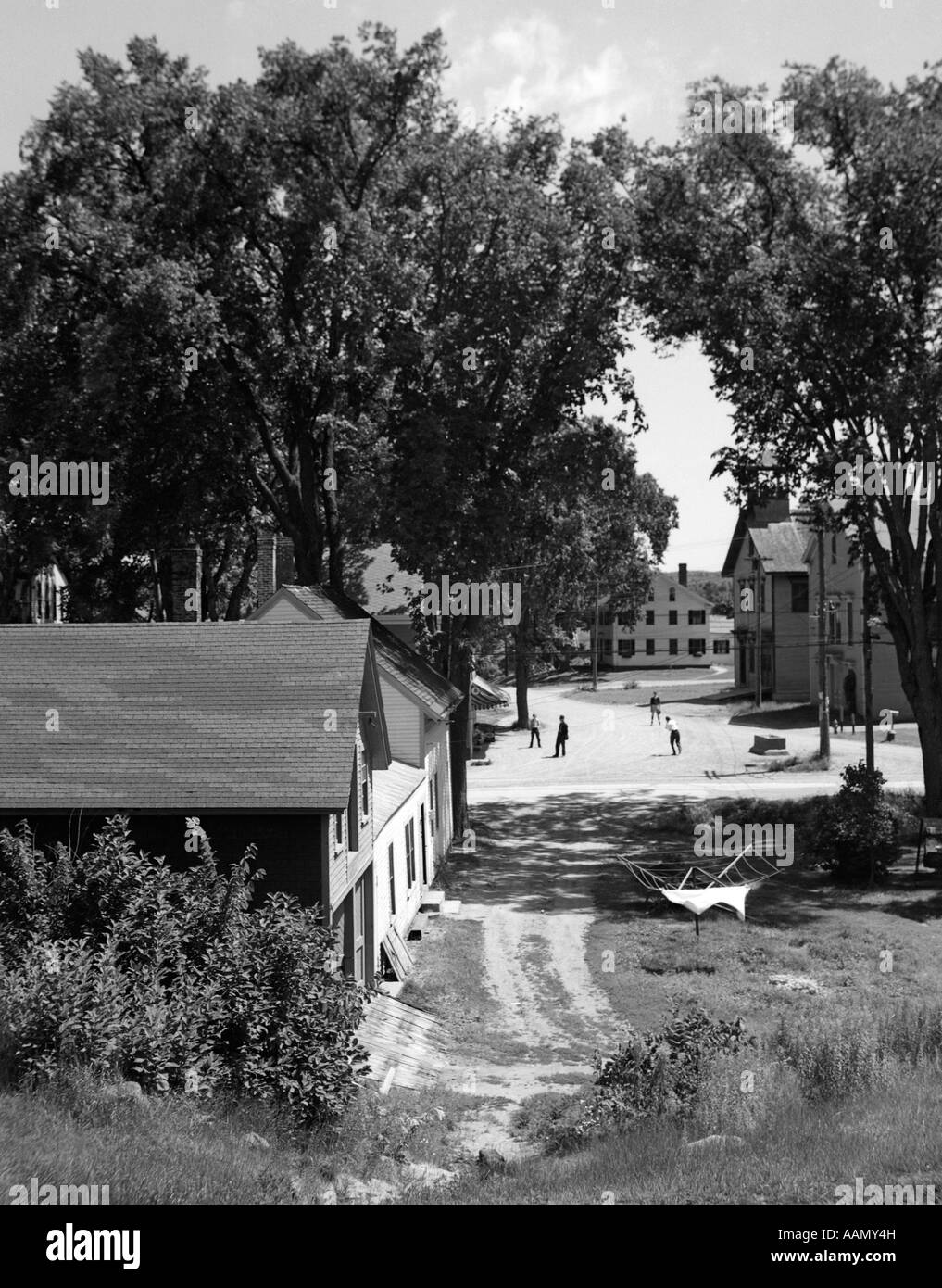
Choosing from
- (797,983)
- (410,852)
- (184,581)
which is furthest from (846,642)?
(797,983)

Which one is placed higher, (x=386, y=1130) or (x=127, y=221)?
(x=127, y=221)

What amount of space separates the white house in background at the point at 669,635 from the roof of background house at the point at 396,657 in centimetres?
7865

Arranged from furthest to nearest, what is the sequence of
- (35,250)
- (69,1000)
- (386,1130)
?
(35,250) → (386,1130) → (69,1000)

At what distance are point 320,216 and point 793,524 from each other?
161 feet

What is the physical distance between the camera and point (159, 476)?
37.3 meters

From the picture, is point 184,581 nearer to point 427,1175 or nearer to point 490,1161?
point 490,1161

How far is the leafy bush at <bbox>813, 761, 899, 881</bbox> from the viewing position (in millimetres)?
30000

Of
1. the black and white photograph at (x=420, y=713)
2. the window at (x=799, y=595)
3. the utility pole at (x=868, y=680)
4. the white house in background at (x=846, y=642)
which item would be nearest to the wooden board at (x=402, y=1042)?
the black and white photograph at (x=420, y=713)

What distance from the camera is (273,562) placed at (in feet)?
198

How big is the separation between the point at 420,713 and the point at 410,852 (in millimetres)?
3680
